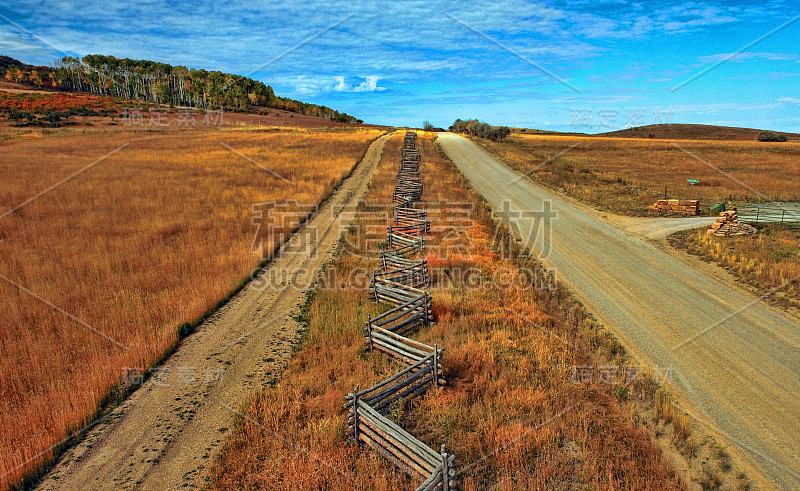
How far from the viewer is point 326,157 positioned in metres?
44.9

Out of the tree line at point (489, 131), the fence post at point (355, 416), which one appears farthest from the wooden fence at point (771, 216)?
the tree line at point (489, 131)

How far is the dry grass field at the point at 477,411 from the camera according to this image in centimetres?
631

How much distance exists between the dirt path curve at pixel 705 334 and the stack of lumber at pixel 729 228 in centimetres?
386

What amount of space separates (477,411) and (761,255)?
16.0 m

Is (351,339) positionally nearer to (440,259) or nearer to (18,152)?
(440,259)

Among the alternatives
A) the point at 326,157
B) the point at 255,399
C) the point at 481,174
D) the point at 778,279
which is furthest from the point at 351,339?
the point at 326,157

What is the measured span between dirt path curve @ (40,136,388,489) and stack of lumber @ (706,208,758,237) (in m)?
20.2

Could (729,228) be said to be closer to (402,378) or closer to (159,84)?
(402,378)

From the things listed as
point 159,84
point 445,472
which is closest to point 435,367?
point 445,472

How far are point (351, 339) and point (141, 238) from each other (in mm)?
12852

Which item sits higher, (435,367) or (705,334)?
(705,334)

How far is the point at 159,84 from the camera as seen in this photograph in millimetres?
119250

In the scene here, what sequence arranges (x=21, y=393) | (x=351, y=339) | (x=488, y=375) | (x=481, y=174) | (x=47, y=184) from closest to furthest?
(x=21, y=393) → (x=488, y=375) → (x=351, y=339) → (x=47, y=184) → (x=481, y=174)

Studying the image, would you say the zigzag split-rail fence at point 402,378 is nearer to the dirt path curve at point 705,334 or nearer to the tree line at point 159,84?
the dirt path curve at point 705,334
